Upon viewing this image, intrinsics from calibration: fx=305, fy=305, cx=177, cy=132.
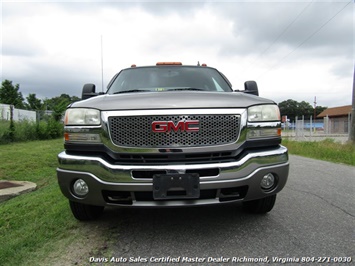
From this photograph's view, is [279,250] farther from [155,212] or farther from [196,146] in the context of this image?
[155,212]

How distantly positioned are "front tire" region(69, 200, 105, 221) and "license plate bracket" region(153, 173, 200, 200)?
1012 millimetres

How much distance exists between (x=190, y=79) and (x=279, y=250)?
2.40 m

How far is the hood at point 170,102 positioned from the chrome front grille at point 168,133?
0.30 feet

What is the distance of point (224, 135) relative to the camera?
2.70 meters

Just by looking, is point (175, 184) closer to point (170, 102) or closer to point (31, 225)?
point (170, 102)

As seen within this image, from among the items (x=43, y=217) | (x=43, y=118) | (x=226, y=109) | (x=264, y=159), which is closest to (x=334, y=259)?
(x=264, y=159)

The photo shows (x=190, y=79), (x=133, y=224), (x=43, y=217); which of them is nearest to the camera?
(x=133, y=224)

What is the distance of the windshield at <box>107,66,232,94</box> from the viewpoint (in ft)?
12.9

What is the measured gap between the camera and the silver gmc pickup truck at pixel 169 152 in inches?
101

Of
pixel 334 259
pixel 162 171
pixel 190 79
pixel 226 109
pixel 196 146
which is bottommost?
pixel 334 259

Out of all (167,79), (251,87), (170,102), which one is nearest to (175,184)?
(170,102)

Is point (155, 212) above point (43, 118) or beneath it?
beneath

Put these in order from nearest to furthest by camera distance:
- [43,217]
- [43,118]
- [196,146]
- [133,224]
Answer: [196,146] < [133,224] < [43,217] < [43,118]

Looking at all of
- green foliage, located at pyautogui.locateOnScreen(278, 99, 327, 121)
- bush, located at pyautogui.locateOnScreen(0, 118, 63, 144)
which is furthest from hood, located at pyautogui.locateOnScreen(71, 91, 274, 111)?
green foliage, located at pyautogui.locateOnScreen(278, 99, 327, 121)
